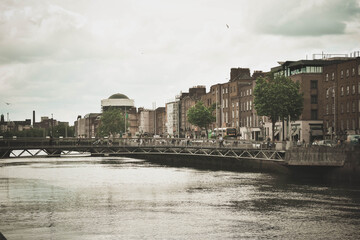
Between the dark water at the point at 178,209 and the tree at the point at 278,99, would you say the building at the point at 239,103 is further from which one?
the dark water at the point at 178,209

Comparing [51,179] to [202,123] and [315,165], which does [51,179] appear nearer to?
[315,165]

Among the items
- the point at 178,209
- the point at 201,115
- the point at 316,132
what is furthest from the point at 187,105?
the point at 178,209

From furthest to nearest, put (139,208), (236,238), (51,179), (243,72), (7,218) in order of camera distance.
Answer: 1. (243,72)
2. (51,179)
3. (139,208)
4. (7,218)
5. (236,238)

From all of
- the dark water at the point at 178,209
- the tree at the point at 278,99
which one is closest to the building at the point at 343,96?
the tree at the point at 278,99

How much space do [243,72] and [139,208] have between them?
3941 inches

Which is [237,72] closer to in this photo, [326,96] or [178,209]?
[326,96]

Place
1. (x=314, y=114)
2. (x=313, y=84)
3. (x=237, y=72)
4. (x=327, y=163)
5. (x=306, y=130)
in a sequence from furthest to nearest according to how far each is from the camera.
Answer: (x=237, y=72) < (x=314, y=114) < (x=313, y=84) < (x=306, y=130) < (x=327, y=163)

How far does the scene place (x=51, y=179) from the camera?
73.0m

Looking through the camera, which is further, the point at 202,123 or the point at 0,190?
the point at 202,123

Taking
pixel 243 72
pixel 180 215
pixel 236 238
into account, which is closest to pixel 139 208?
pixel 180 215

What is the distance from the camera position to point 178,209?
46656 millimetres

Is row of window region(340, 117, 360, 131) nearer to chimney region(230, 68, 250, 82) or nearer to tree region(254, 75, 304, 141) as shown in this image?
tree region(254, 75, 304, 141)

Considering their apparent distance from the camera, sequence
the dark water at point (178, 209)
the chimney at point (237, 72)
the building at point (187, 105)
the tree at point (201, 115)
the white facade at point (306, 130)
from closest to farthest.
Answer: the dark water at point (178, 209) < the white facade at point (306, 130) < the tree at point (201, 115) < the chimney at point (237, 72) < the building at point (187, 105)

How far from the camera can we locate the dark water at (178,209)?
36906 mm
